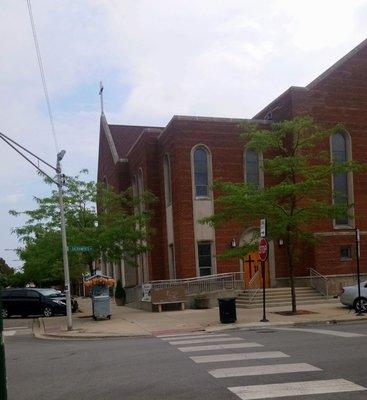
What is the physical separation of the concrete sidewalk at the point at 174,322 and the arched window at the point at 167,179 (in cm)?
862

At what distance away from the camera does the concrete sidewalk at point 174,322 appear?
18.1 meters

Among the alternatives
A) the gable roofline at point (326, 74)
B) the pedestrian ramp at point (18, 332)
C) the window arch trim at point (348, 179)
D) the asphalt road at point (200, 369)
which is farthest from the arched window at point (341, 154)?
the asphalt road at point (200, 369)

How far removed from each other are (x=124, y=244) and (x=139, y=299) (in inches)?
168

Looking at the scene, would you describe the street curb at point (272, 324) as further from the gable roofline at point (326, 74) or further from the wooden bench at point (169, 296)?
the gable roofline at point (326, 74)

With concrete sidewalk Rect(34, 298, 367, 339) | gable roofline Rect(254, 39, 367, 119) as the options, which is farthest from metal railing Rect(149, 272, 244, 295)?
gable roofline Rect(254, 39, 367, 119)

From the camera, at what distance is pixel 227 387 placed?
804 centimetres

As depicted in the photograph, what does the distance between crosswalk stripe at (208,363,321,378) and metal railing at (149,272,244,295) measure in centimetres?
1721

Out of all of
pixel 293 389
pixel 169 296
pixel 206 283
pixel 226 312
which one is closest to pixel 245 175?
pixel 206 283

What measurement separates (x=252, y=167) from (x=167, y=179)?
475 centimetres

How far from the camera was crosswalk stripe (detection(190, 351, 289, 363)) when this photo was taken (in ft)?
34.3

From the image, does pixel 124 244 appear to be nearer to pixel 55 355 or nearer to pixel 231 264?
pixel 231 264

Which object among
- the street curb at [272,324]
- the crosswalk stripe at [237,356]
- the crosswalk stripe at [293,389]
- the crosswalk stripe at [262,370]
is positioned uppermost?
the crosswalk stripe at [293,389]

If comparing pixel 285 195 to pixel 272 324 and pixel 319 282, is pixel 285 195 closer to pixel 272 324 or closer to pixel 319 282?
pixel 272 324

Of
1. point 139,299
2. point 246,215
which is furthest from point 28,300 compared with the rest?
point 246,215
